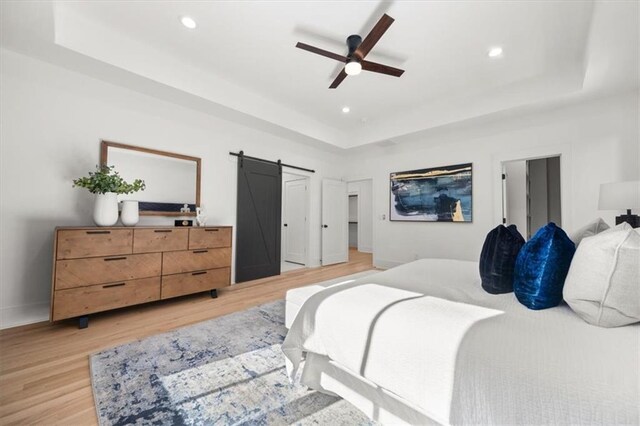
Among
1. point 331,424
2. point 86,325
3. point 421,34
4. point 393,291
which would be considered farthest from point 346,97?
point 86,325

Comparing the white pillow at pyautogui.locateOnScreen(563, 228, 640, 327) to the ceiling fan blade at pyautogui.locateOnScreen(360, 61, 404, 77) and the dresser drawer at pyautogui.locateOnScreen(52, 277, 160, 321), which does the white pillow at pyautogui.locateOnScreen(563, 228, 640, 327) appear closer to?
the ceiling fan blade at pyautogui.locateOnScreen(360, 61, 404, 77)

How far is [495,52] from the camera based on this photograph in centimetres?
287

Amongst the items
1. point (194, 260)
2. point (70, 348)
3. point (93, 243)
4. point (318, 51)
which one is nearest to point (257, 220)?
point (194, 260)

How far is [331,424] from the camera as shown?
1274 mm

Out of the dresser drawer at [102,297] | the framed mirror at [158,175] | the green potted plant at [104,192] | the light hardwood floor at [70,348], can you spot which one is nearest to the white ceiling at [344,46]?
the framed mirror at [158,175]

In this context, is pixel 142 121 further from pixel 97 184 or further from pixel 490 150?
pixel 490 150

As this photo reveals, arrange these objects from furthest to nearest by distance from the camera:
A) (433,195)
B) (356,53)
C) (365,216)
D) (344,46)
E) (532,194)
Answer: (365,216) → (532,194) → (433,195) → (344,46) → (356,53)

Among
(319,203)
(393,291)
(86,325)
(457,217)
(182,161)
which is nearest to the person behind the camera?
(393,291)

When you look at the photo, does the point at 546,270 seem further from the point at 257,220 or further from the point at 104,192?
the point at 257,220

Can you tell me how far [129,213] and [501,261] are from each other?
11.5 feet

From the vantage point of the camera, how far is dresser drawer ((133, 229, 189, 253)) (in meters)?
2.75

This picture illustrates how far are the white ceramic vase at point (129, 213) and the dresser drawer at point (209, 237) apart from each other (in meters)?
0.60

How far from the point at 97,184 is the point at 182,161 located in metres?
1.13

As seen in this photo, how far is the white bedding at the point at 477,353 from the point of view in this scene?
0.71 m
